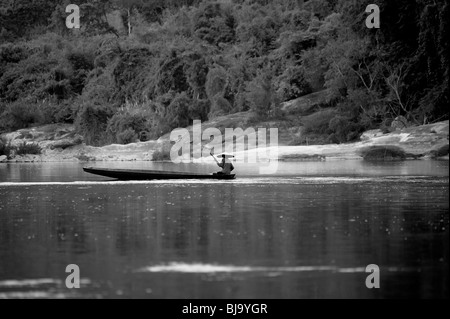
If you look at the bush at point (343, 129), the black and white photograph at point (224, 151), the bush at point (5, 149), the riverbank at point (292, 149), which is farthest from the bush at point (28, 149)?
the bush at point (343, 129)

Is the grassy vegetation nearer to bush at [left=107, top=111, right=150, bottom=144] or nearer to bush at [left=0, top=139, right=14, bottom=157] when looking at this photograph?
bush at [left=0, top=139, right=14, bottom=157]

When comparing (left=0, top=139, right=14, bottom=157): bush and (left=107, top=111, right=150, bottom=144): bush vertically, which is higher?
(left=107, top=111, right=150, bottom=144): bush

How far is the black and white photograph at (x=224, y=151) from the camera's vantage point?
16.2 metres

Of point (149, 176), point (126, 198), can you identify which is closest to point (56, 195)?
point (126, 198)

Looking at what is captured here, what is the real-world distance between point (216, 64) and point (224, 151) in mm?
17445

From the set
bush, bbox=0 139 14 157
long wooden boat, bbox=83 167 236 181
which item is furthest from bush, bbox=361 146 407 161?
bush, bbox=0 139 14 157

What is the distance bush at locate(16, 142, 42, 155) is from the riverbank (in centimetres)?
38

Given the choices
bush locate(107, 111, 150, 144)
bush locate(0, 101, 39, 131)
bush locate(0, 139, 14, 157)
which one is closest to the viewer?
bush locate(0, 139, 14, 157)

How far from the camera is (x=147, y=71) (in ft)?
263

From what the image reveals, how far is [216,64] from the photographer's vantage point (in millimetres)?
73812

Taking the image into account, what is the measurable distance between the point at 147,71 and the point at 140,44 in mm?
5533

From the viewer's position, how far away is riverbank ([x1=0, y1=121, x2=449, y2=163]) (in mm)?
52375

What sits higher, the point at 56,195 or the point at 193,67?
the point at 193,67

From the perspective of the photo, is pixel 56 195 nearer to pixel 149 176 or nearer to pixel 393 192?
pixel 149 176
